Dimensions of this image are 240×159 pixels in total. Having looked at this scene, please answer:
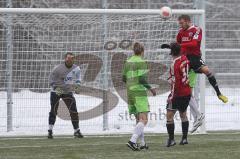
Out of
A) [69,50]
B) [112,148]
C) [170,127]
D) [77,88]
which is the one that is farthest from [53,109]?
[170,127]

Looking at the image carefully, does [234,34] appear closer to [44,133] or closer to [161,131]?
[161,131]

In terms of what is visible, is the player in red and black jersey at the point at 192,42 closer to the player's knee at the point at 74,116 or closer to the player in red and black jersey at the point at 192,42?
the player in red and black jersey at the point at 192,42

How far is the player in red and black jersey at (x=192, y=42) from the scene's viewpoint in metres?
13.6

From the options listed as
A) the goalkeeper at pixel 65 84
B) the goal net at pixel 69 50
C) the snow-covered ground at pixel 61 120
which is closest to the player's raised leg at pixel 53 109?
the goalkeeper at pixel 65 84

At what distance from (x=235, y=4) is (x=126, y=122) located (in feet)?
14.5

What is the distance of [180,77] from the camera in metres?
12.1

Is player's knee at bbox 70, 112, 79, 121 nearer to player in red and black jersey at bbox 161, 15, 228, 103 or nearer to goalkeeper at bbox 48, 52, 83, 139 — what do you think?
goalkeeper at bbox 48, 52, 83, 139

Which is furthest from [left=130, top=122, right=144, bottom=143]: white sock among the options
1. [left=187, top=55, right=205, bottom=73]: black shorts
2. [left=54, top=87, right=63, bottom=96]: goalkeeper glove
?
[left=54, top=87, right=63, bottom=96]: goalkeeper glove

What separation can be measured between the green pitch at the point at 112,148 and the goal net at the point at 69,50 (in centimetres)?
161

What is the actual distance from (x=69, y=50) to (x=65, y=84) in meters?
1.33

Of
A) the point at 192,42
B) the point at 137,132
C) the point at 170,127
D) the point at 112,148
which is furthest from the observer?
the point at 192,42

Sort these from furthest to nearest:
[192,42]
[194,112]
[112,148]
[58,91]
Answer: [58,91], [194,112], [192,42], [112,148]

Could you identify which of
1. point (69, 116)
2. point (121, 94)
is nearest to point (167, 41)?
point (121, 94)

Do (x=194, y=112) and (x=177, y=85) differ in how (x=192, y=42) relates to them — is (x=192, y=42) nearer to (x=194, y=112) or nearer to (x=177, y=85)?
(x=194, y=112)
